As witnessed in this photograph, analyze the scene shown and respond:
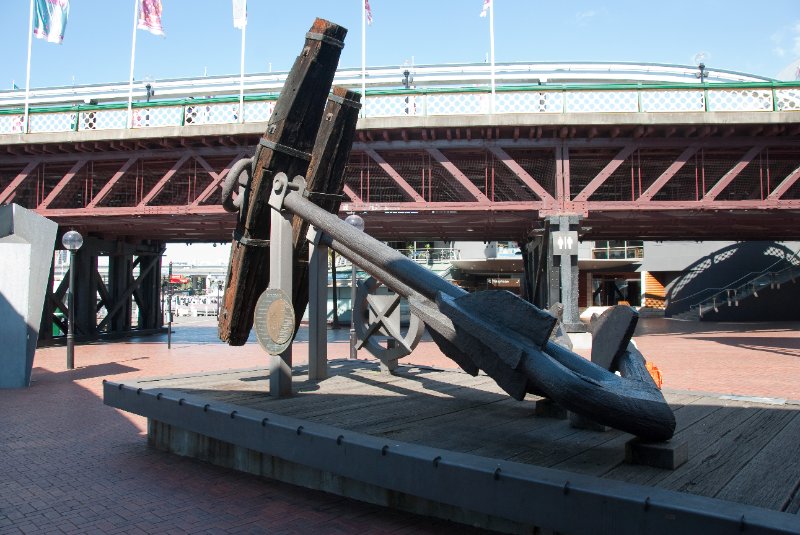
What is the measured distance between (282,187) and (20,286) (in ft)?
25.0

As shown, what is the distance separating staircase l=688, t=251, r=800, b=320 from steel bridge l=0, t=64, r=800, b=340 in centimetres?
1151

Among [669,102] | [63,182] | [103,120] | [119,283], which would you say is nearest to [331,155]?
[669,102]

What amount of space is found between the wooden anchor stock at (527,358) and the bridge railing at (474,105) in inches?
509

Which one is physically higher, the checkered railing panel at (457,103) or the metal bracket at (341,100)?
the checkered railing panel at (457,103)

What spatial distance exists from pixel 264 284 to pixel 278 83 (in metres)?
25.6

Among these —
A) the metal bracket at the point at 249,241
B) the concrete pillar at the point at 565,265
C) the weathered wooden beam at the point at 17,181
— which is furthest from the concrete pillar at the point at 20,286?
the concrete pillar at the point at 565,265

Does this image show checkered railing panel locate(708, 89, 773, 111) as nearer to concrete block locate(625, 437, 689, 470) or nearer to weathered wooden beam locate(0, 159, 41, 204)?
concrete block locate(625, 437, 689, 470)

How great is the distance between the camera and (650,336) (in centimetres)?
2277

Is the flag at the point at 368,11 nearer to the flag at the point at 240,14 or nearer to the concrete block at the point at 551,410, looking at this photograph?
the flag at the point at 240,14

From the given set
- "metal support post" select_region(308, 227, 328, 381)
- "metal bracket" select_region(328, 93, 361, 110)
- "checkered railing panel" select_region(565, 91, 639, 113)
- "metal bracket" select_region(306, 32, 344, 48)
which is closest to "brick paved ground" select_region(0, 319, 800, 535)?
"metal support post" select_region(308, 227, 328, 381)

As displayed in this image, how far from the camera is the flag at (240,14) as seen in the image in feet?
66.2

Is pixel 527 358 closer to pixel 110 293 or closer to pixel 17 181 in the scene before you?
pixel 17 181

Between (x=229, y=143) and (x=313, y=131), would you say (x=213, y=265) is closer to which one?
(x=229, y=143)

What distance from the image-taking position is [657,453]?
3807 millimetres
